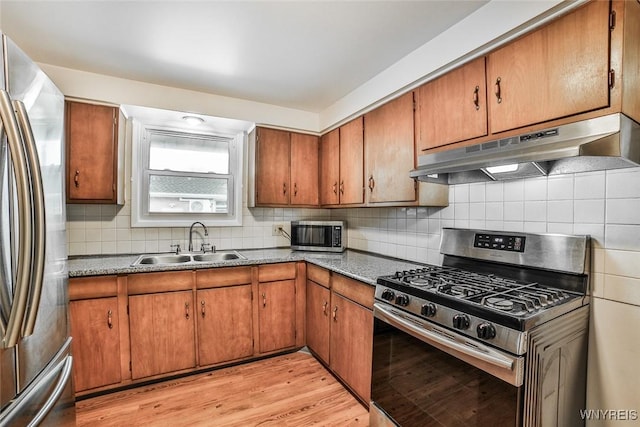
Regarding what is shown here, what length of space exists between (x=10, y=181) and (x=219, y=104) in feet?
7.01

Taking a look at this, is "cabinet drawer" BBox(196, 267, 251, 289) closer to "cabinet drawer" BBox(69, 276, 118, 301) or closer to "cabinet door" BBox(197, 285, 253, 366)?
"cabinet door" BBox(197, 285, 253, 366)

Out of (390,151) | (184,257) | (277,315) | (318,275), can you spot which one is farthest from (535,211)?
(184,257)

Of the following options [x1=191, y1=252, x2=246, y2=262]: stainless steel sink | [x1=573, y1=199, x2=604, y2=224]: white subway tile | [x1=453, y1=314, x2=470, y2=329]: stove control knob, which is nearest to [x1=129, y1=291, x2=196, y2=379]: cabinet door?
[x1=191, y1=252, x2=246, y2=262]: stainless steel sink

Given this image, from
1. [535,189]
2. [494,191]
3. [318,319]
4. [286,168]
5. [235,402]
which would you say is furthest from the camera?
[286,168]

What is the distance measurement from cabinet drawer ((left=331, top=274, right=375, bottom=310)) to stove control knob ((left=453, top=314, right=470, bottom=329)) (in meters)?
0.61

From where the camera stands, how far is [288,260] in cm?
266

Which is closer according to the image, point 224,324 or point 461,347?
point 461,347

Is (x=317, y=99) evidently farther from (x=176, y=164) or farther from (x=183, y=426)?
(x=183, y=426)

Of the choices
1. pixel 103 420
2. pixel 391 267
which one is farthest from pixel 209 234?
pixel 391 267

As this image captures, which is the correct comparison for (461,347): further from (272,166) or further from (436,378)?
(272,166)

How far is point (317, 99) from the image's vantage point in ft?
9.62

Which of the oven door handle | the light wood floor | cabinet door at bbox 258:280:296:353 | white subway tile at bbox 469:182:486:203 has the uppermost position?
white subway tile at bbox 469:182:486:203

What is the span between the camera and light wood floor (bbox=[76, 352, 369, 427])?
6.08 feet

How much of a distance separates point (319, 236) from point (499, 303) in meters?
1.88
